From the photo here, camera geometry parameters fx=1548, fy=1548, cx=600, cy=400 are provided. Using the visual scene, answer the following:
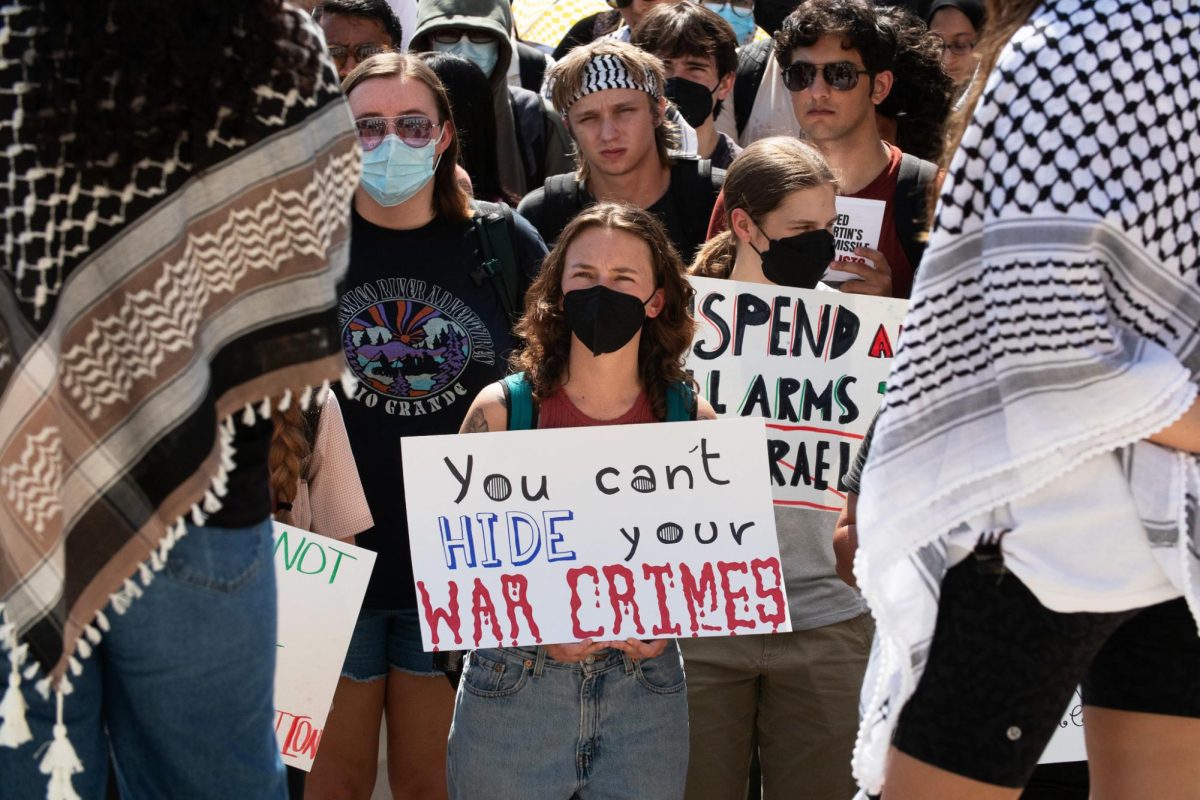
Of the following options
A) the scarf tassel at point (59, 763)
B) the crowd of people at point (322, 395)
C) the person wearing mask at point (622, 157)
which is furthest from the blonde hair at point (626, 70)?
the scarf tassel at point (59, 763)

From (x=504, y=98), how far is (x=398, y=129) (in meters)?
1.67

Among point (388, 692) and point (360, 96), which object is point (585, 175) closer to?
point (360, 96)

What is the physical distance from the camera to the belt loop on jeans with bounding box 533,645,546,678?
3.45m

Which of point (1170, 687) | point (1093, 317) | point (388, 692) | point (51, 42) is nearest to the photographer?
point (51, 42)

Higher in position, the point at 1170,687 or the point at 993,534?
the point at 993,534

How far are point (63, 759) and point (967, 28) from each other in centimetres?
592

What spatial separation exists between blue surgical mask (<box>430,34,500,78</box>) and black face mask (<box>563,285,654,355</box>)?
2.59m

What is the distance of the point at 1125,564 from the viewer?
2.24 meters

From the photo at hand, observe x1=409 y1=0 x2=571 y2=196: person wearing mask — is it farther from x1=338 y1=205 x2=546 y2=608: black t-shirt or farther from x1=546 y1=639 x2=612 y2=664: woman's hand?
x1=546 y1=639 x2=612 y2=664: woman's hand

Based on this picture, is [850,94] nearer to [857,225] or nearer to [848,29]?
[848,29]

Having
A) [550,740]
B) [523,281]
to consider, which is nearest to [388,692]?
[550,740]

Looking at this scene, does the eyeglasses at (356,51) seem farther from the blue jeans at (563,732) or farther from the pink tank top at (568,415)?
the blue jeans at (563,732)

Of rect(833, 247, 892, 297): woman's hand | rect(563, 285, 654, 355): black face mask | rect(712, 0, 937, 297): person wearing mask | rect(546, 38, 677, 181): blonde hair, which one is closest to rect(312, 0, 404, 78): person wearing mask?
rect(546, 38, 677, 181): blonde hair

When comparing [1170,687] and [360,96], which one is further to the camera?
[360,96]
